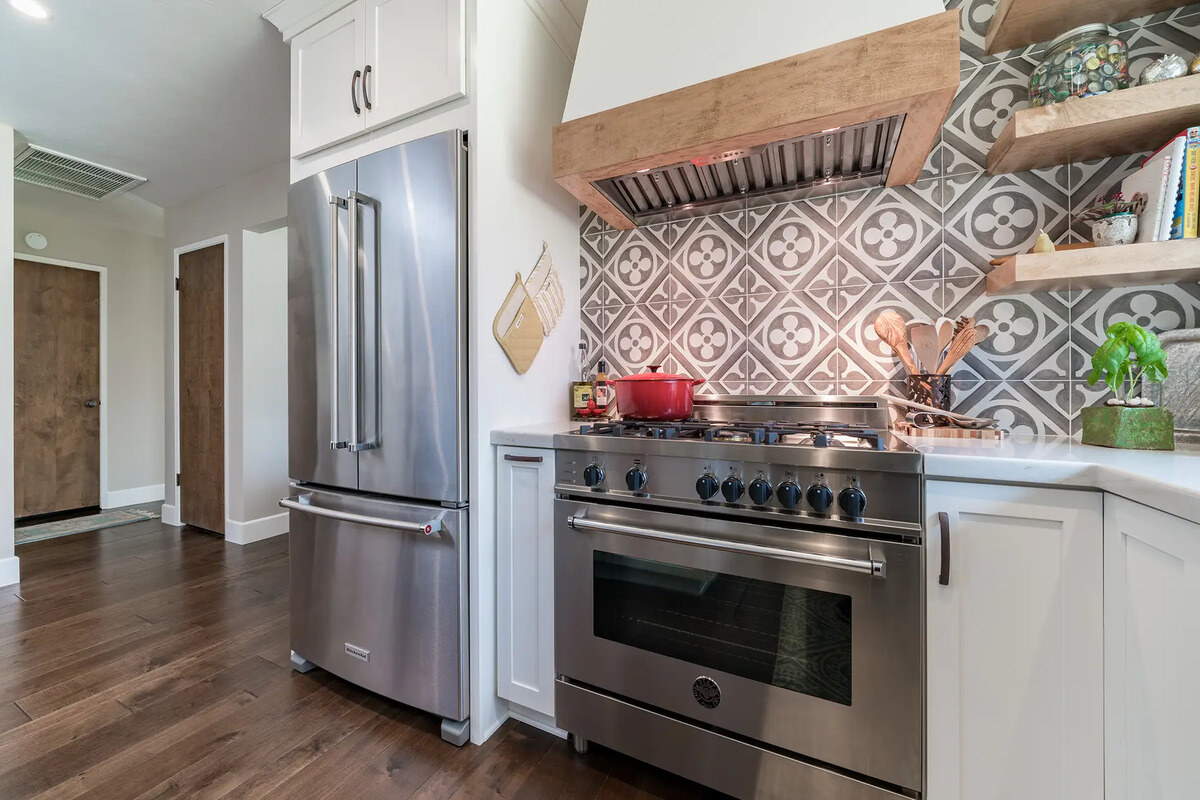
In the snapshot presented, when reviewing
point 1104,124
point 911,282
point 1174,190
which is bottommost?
point 911,282

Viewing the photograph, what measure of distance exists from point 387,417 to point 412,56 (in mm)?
1186

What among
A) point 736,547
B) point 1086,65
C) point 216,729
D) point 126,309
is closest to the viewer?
point 736,547

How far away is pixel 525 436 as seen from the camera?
1.42 m

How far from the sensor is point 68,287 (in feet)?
13.8

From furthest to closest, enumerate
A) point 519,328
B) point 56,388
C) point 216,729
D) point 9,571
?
1. point 56,388
2. point 9,571
3. point 519,328
4. point 216,729

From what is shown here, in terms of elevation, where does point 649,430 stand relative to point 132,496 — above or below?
above

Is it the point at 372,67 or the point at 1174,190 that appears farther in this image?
the point at 372,67

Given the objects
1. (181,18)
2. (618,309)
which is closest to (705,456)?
(618,309)

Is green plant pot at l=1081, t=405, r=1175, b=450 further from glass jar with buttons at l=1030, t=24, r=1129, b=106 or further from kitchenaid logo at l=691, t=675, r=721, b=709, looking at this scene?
kitchenaid logo at l=691, t=675, r=721, b=709


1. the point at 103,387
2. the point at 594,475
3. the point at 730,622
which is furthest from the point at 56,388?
the point at 730,622

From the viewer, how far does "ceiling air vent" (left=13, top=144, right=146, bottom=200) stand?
10.2 feet

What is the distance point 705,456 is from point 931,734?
74 cm

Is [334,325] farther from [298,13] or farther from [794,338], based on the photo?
[794,338]

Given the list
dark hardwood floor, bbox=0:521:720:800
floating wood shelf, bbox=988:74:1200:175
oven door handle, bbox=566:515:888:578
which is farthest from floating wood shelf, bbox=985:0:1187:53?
dark hardwood floor, bbox=0:521:720:800
